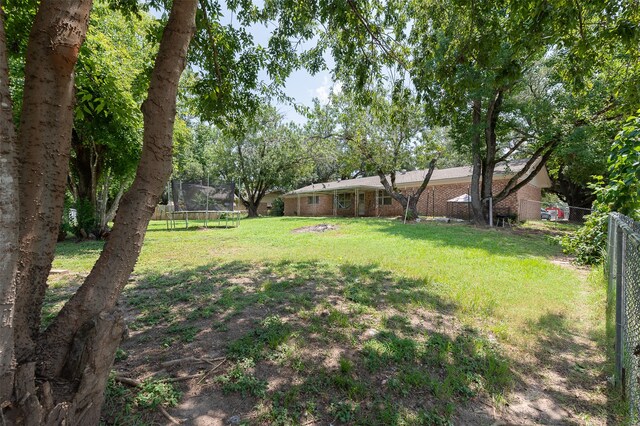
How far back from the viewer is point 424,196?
21094 millimetres

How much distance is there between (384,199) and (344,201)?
4.11 meters

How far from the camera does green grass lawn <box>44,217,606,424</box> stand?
2.16 metres

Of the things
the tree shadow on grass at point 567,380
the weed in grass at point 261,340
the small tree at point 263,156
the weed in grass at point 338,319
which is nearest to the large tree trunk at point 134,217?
the weed in grass at point 261,340

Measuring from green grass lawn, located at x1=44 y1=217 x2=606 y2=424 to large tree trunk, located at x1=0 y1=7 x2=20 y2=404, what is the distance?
3.19 ft

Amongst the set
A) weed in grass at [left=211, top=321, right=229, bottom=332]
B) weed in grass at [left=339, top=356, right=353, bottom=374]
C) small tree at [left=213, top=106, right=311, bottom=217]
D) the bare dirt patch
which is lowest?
weed in grass at [left=339, top=356, right=353, bottom=374]

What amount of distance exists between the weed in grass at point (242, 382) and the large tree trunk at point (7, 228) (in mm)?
1208

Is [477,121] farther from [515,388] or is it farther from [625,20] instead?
[515,388]

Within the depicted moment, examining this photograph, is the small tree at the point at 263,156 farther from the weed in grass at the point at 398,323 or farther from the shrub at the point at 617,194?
the weed in grass at the point at 398,323

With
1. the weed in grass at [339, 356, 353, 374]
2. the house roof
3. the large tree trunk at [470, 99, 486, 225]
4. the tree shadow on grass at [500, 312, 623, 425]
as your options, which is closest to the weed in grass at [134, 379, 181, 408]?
the weed in grass at [339, 356, 353, 374]

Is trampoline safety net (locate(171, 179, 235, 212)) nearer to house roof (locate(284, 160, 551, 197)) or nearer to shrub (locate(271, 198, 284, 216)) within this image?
Result: house roof (locate(284, 160, 551, 197))

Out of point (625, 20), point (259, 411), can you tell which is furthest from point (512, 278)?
point (259, 411)

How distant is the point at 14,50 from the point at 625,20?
6.94 meters

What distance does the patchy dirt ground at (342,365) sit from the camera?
2008 mm

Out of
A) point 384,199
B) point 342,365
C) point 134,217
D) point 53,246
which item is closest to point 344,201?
point 384,199
